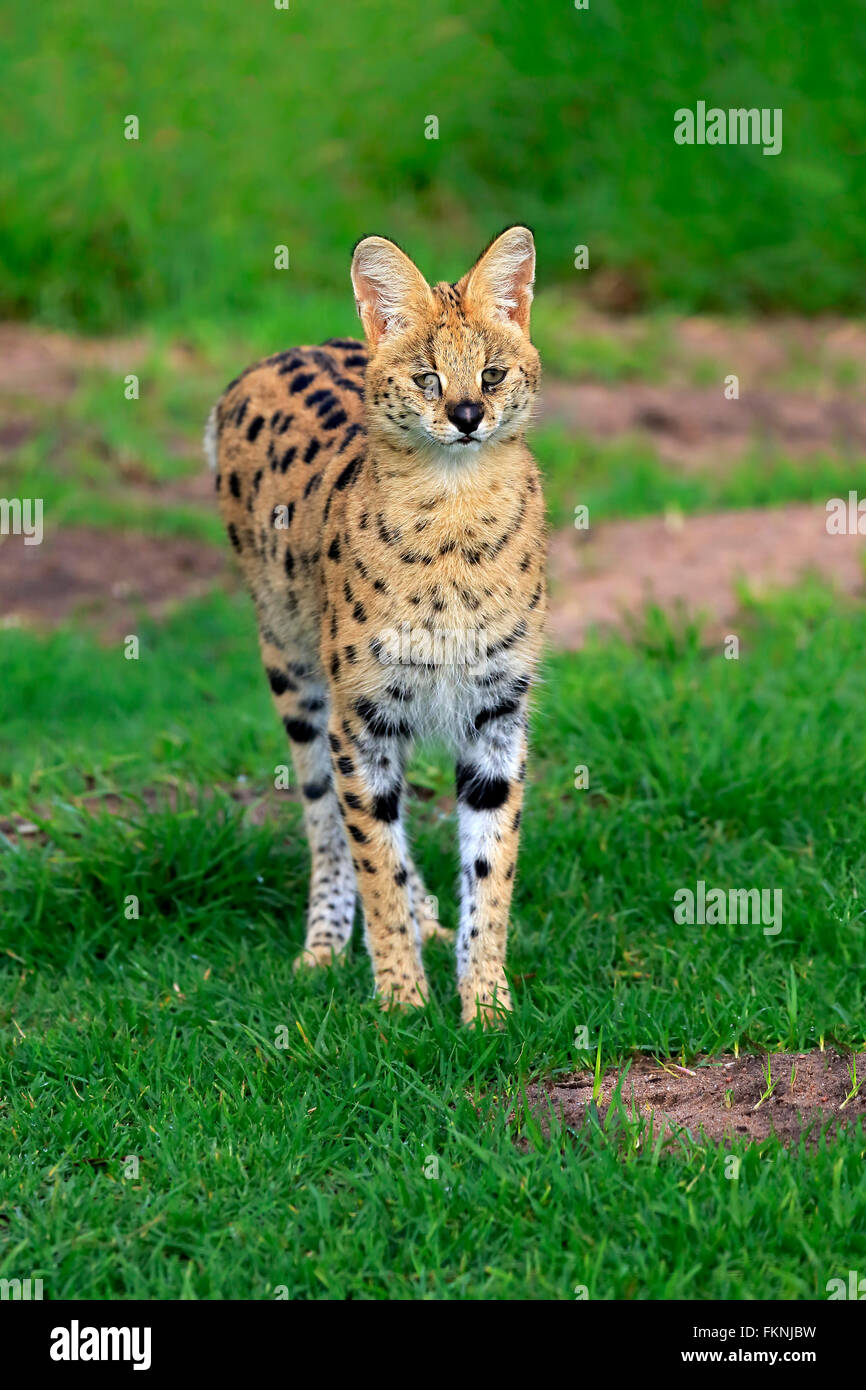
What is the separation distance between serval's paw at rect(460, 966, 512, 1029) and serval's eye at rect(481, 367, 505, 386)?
1.57 metres

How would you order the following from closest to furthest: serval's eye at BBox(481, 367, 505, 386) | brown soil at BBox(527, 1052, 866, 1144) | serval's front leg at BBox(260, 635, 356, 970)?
brown soil at BBox(527, 1052, 866, 1144) < serval's eye at BBox(481, 367, 505, 386) < serval's front leg at BBox(260, 635, 356, 970)

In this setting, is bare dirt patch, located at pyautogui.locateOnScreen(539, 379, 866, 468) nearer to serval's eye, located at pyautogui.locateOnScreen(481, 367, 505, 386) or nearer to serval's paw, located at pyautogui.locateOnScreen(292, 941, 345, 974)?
serval's paw, located at pyautogui.locateOnScreen(292, 941, 345, 974)

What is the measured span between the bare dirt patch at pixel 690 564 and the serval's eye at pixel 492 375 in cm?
298

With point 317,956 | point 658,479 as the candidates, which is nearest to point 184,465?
point 658,479

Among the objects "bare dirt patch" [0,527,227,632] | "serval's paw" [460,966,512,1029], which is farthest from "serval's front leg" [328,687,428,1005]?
"bare dirt patch" [0,527,227,632]

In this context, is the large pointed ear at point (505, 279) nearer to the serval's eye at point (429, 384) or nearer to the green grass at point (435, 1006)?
the serval's eye at point (429, 384)

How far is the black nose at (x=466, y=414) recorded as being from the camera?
13.6 feet

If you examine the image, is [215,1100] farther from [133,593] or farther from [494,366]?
[133,593]

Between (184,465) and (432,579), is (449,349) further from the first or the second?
(184,465)

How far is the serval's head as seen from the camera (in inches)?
166

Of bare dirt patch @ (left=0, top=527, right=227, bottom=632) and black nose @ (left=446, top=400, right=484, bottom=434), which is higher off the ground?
bare dirt patch @ (left=0, top=527, right=227, bottom=632)

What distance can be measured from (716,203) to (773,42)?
1.20 m

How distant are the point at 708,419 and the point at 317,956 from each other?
20.1 feet

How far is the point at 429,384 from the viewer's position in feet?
13.9
